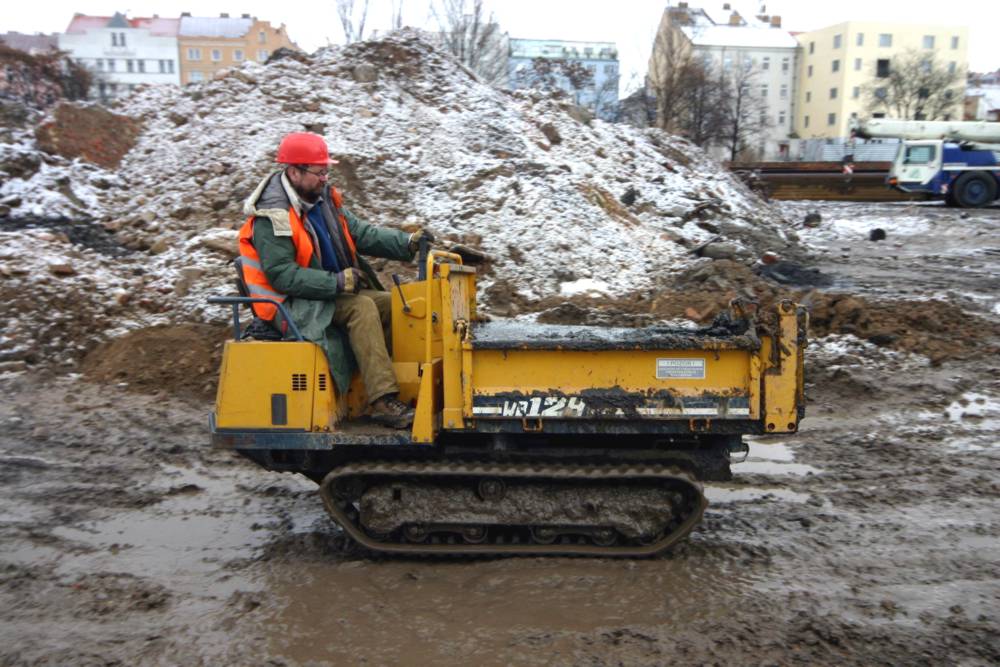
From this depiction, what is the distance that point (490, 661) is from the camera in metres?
3.98

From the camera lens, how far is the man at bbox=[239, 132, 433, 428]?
194 inches

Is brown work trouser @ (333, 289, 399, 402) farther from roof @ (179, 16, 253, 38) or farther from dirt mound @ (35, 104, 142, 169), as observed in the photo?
roof @ (179, 16, 253, 38)

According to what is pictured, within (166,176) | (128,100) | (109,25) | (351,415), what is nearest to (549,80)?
(128,100)

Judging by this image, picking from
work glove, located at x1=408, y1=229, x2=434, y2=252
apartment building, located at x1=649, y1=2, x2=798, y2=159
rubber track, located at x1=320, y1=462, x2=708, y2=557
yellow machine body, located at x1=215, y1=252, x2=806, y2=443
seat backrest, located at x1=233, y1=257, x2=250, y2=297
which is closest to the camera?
yellow machine body, located at x1=215, y1=252, x2=806, y2=443

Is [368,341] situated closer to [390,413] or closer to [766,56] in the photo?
[390,413]

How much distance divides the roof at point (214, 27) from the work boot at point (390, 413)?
8300 cm

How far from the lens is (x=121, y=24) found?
78.8 m

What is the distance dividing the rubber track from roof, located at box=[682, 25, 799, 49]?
67.8 m

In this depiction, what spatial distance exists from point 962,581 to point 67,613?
4814 millimetres

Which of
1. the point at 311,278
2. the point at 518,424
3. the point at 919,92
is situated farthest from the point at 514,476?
the point at 919,92

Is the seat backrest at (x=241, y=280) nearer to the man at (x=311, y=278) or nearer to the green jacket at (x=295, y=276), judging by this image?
the man at (x=311, y=278)

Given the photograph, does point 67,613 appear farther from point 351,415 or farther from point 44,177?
point 44,177

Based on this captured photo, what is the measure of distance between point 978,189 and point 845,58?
5379 cm

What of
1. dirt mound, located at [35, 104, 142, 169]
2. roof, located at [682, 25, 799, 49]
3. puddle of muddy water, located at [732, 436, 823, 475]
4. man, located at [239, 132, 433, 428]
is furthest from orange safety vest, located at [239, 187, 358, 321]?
roof, located at [682, 25, 799, 49]
